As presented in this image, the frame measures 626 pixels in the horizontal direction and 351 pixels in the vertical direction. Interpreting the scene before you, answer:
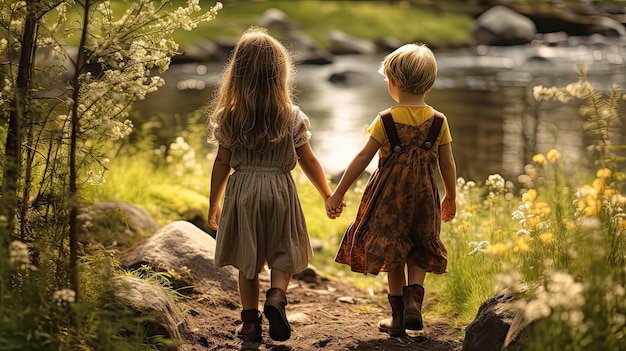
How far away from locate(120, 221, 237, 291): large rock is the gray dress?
0.57 metres

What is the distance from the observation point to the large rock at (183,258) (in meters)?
5.26

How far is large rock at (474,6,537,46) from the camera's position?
2944cm

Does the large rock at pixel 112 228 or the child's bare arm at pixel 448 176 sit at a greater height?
the child's bare arm at pixel 448 176

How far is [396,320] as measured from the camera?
15.8ft

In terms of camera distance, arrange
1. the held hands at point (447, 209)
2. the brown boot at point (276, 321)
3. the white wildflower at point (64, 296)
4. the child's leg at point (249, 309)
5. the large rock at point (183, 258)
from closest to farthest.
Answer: the white wildflower at point (64, 296)
the brown boot at point (276, 321)
the child's leg at point (249, 309)
the held hands at point (447, 209)
the large rock at point (183, 258)

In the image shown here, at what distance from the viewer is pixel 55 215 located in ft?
13.8

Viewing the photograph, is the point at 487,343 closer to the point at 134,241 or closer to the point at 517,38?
the point at 134,241

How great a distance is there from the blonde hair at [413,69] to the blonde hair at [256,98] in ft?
1.86

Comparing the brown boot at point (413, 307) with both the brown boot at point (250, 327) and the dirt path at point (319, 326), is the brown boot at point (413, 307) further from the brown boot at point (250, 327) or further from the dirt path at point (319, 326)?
the brown boot at point (250, 327)

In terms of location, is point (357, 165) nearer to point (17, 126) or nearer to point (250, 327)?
point (250, 327)

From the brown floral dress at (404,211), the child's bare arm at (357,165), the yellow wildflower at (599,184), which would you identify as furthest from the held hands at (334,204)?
the yellow wildflower at (599,184)

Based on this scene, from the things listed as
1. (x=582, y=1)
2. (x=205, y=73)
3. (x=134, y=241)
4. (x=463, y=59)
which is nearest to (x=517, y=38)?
(x=463, y=59)

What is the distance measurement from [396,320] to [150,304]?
4.40ft

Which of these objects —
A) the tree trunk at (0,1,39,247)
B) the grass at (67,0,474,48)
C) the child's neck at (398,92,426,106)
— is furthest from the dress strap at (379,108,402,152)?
the grass at (67,0,474,48)
